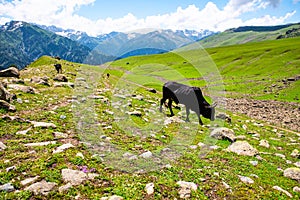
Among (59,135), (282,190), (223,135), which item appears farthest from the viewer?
(223,135)

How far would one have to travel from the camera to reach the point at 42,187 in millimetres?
7664

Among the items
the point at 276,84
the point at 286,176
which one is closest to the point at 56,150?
the point at 286,176

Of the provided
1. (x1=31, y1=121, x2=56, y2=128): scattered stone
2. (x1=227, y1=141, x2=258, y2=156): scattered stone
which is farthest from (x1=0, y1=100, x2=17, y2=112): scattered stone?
(x1=227, y1=141, x2=258, y2=156): scattered stone

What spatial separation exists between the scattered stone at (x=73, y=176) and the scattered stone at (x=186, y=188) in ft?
12.2

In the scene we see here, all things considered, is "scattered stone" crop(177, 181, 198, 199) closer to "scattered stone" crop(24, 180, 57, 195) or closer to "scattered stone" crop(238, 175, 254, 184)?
"scattered stone" crop(238, 175, 254, 184)

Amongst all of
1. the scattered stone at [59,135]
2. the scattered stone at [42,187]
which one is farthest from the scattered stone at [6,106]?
the scattered stone at [42,187]

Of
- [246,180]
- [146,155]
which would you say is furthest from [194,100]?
[246,180]

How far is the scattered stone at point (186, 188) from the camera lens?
8538 mm

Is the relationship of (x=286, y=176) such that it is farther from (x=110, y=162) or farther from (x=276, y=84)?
(x=276, y=84)

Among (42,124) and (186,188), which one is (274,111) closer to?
(186,188)

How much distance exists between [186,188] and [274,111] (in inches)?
1345

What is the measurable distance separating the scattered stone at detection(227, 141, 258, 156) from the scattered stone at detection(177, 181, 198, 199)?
588cm

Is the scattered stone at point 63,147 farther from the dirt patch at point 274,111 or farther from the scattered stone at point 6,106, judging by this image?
the dirt patch at point 274,111

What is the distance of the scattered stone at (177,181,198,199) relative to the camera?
8.54 m
